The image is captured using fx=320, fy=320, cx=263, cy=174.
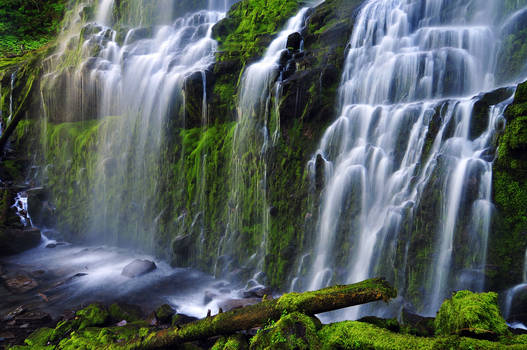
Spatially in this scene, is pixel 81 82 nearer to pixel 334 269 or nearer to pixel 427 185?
pixel 334 269

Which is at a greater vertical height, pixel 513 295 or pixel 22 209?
pixel 22 209

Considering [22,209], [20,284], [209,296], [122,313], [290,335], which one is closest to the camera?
[290,335]

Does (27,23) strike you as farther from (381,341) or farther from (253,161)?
(381,341)

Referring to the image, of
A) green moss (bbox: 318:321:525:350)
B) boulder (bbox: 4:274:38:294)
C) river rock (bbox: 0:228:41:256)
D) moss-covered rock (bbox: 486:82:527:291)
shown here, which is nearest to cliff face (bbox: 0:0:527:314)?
moss-covered rock (bbox: 486:82:527:291)

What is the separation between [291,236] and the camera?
8.90 metres

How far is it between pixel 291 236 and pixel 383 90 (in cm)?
469

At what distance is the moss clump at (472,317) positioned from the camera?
309cm

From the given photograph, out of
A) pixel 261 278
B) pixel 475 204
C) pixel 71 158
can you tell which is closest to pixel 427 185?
pixel 475 204

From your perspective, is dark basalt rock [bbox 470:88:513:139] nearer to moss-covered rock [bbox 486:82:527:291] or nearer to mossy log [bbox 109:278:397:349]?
moss-covered rock [bbox 486:82:527:291]

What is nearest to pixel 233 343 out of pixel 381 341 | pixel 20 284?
pixel 381 341

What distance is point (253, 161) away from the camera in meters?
10.0

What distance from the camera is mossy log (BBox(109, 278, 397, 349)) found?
3762mm

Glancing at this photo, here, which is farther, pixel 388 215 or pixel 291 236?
pixel 291 236

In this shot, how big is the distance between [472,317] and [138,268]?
32.6 feet
